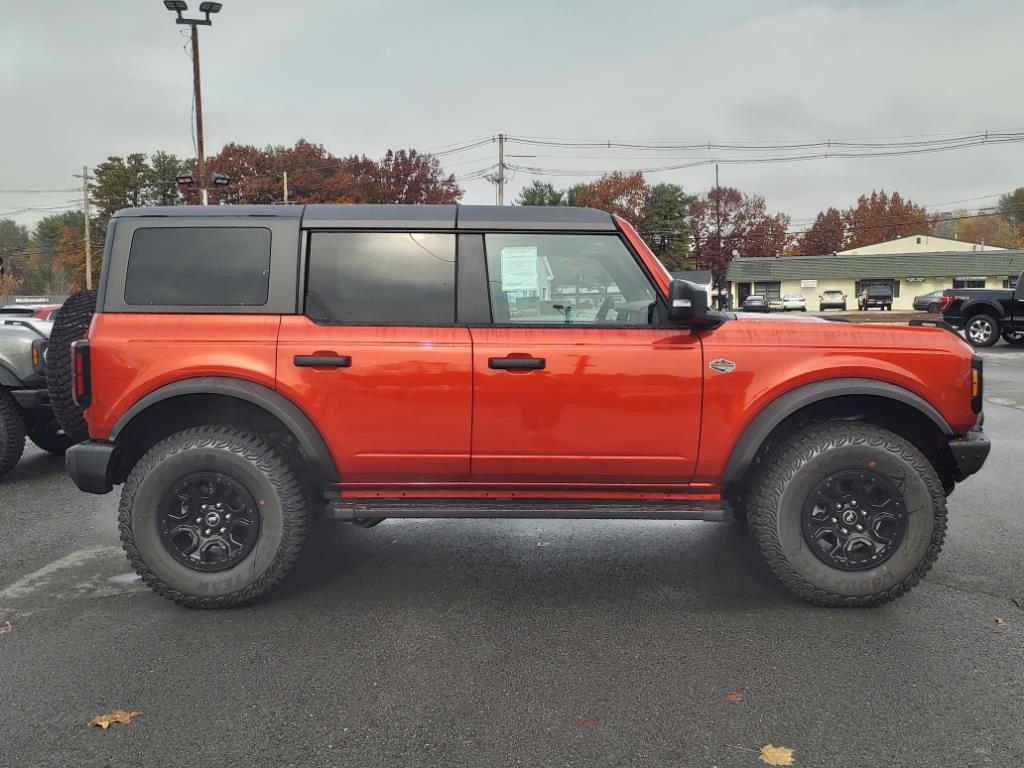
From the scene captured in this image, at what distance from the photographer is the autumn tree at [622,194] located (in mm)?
83375

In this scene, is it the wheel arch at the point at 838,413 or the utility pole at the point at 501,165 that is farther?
the utility pole at the point at 501,165

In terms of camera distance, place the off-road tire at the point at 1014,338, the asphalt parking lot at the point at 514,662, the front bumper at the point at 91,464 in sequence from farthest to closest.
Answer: the off-road tire at the point at 1014,338 < the front bumper at the point at 91,464 < the asphalt parking lot at the point at 514,662

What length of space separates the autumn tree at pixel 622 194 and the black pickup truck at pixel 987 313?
214 ft

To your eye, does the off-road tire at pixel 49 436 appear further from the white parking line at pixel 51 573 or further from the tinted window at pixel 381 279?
the tinted window at pixel 381 279

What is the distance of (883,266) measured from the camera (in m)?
70.7

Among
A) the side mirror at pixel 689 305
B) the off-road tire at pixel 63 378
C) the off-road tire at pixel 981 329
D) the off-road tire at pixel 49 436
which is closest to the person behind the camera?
the side mirror at pixel 689 305

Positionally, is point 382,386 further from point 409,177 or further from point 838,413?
point 409,177

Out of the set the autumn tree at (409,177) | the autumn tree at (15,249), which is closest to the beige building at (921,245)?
the autumn tree at (409,177)

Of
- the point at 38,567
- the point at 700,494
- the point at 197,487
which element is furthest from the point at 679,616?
the point at 38,567

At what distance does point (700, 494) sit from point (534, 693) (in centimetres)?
138

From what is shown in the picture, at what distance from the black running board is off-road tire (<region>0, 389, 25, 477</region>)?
408 centimetres

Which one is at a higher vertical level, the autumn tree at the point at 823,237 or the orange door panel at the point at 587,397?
the autumn tree at the point at 823,237

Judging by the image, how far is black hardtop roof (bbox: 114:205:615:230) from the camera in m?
3.91

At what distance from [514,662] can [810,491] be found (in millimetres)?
1616
